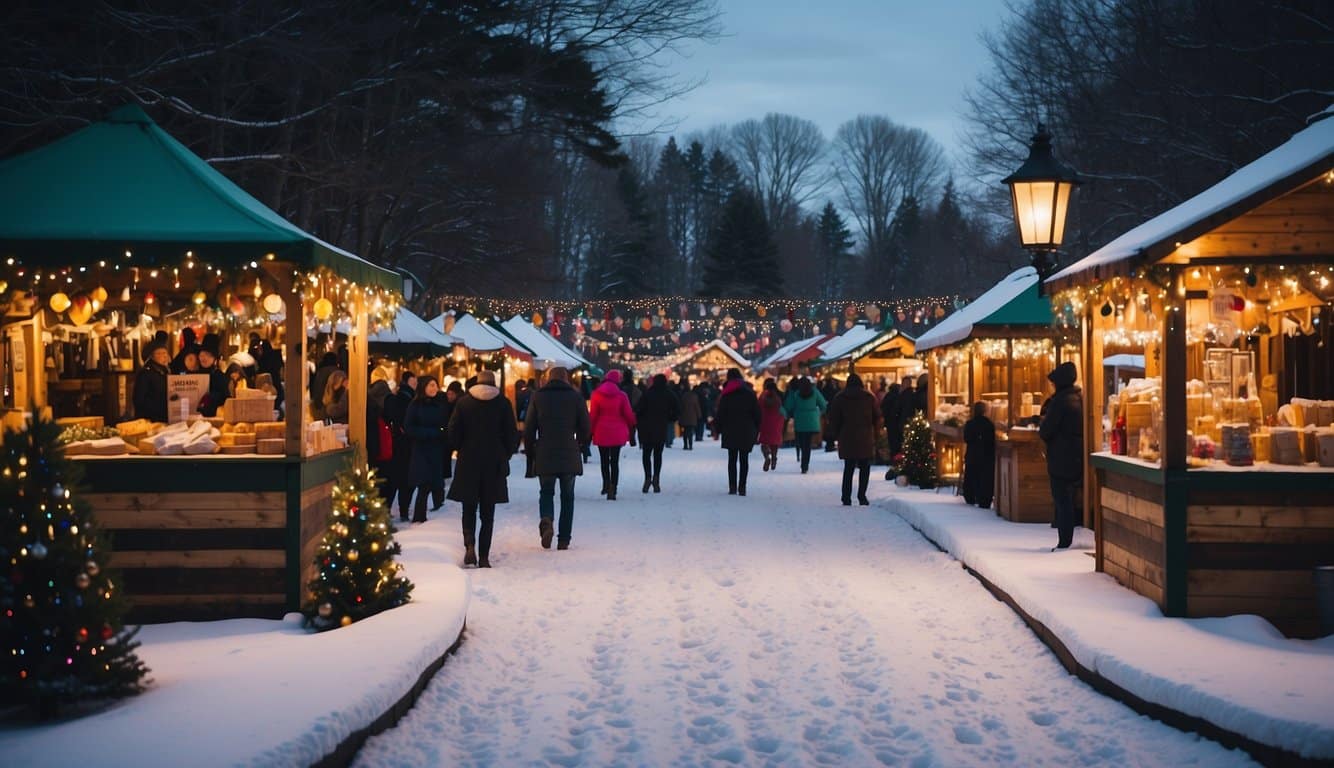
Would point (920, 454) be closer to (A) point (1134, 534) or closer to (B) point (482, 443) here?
(B) point (482, 443)

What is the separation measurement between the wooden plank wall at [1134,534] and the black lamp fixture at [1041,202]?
2.32 m

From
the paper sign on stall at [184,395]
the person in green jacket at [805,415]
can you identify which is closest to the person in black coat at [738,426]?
the person in green jacket at [805,415]

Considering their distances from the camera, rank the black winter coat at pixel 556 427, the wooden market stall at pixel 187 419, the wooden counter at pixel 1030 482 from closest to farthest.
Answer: the wooden market stall at pixel 187 419 < the black winter coat at pixel 556 427 < the wooden counter at pixel 1030 482

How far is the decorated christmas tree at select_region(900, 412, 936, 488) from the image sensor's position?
71.8 feet

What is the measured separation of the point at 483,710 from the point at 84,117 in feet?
42.4

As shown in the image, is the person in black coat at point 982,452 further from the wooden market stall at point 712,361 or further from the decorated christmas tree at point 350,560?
the wooden market stall at point 712,361

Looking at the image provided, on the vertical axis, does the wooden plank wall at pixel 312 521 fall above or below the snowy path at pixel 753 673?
above

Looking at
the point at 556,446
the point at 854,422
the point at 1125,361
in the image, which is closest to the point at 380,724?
the point at 556,446

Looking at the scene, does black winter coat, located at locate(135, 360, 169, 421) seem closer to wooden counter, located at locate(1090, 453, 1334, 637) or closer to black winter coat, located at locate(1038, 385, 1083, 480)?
black winter coat, located at locate(1038, 385, 1083, 480)

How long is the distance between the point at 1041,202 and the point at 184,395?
7420 millimetres

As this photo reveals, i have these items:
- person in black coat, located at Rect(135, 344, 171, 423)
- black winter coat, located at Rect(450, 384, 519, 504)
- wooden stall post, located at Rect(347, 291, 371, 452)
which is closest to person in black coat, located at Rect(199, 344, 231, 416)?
person in black coat, located at Rect(135, 344, 171, 423)

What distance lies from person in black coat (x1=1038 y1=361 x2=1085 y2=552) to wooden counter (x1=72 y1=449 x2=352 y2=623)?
6879mm

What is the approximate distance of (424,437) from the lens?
1681cm

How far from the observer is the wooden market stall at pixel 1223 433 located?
362 inches
